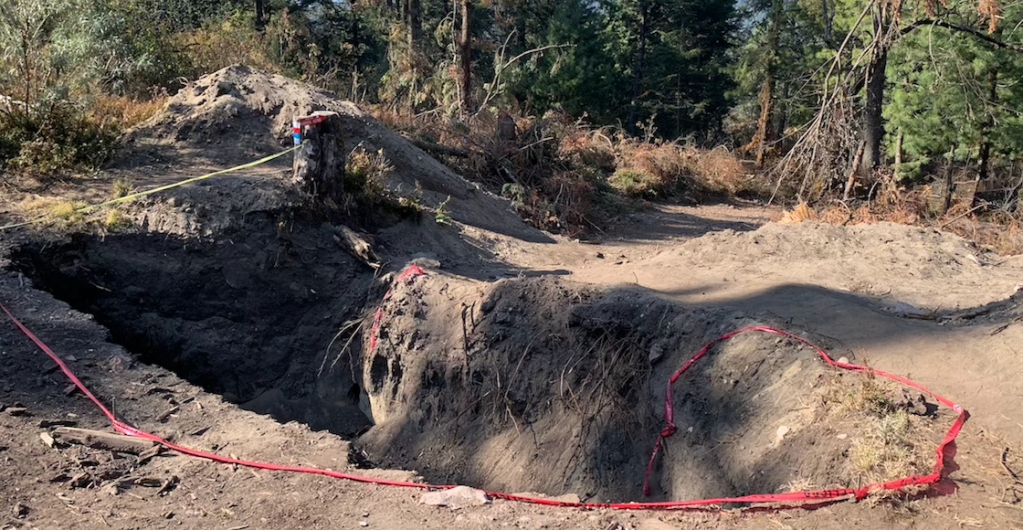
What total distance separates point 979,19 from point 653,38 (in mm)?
17968

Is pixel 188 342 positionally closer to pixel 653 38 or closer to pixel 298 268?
pixel 298 268

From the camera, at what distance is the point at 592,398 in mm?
5723

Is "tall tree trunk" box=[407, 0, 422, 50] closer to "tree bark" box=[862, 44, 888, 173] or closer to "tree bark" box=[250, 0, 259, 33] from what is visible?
"tree bark" box=[250, 0, 259, 33]

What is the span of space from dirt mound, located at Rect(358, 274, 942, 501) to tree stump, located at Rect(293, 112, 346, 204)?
1.84 m

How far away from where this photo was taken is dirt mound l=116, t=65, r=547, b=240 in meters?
9.58

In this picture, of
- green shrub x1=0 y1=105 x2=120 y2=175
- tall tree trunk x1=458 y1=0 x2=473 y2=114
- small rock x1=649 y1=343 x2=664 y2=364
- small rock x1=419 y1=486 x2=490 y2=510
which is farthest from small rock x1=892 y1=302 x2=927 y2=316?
tall tree trunk x1=458 y1=0 x2=473 y2=114

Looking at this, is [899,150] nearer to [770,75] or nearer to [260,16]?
[770,75]

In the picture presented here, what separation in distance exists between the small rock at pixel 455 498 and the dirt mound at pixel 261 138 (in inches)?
222

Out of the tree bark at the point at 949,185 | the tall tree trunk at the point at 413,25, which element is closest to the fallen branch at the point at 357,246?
the tree bark at the point at 949,185

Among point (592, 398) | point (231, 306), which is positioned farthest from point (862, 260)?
point (231, 306)

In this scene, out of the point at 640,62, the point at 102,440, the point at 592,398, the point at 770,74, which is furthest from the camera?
the point at 640,62

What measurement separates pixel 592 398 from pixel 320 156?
161 inches

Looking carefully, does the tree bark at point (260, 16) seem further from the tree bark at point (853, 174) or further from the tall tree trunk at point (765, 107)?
the tree bark at point (853, 174)

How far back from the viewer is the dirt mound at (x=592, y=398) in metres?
4.62
